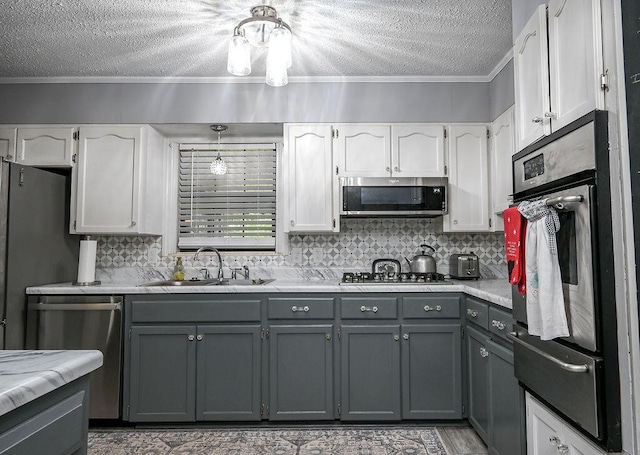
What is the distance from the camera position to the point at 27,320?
2.79 meters

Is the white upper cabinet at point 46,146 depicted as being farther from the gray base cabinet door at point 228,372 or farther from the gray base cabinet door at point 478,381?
the gray base cabinet door at point 478,381

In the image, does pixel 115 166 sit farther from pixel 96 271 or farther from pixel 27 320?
pixel 27 320

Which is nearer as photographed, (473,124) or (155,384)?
(155,384)

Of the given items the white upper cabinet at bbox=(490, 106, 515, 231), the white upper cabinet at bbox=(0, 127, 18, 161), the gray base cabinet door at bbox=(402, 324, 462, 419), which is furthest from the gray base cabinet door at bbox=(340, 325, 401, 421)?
the white upper cabinet at bbox=(0, 127, 18, 161)

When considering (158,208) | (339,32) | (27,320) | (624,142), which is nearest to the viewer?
(624,142)

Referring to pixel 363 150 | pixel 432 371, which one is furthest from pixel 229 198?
pixel 432 371

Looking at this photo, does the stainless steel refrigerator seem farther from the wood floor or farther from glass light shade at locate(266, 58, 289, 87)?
the wood floor

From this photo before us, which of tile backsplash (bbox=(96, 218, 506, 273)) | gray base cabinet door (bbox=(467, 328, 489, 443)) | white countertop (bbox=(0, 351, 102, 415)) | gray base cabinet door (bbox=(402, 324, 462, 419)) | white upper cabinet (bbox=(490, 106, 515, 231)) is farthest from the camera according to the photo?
tile backsplash (bbox=(96, 218, 506, 273))

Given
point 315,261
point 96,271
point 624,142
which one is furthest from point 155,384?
point 624,142

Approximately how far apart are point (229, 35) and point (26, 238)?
1.86 m

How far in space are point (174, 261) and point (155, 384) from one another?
41.2 inches

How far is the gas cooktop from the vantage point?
289 cm

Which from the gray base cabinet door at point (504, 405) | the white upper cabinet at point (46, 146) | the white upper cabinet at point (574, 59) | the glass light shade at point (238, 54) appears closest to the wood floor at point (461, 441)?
the gray base cabinet door at point (504, 405)

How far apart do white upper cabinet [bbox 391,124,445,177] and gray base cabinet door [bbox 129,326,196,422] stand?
1873mm
